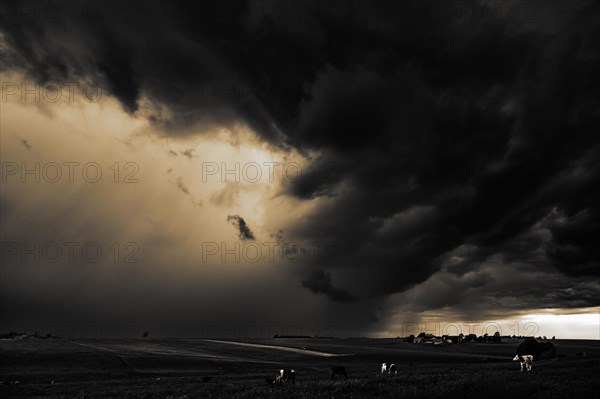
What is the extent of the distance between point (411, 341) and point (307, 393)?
573ft

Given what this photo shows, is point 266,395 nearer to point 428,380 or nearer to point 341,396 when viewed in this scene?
point 341,396

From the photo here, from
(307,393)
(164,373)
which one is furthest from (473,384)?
(164,373)

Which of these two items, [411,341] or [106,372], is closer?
[106,372]

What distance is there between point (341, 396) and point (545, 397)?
31.4 ft

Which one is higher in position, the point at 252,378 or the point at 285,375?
the point at 285,375

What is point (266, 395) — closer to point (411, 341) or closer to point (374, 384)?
point (374, 384)

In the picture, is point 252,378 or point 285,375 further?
point 252,378

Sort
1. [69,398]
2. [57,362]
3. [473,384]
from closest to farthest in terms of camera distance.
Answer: [473,384] → [69,398] → [57,362]

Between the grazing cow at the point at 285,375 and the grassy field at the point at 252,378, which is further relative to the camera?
the grazing cow at the point at 285,375

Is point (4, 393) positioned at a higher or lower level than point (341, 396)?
lower

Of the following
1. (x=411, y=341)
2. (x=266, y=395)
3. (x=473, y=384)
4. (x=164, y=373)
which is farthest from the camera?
(x=411, y=341)

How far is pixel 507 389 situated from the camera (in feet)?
72.0

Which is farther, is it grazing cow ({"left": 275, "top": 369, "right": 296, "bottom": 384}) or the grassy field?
grazing cow ({"left": 275, "top": 369, "right": 296, "bottom": 384})

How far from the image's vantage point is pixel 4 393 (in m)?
44.5
